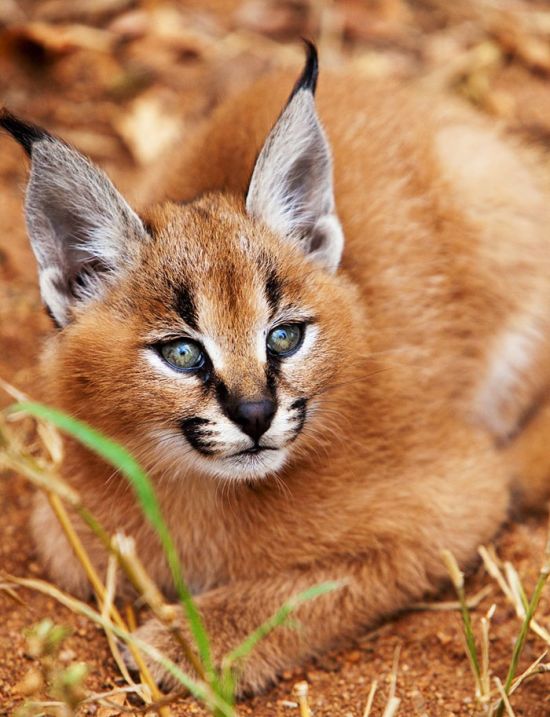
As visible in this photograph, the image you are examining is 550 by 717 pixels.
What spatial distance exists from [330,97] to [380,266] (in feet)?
3.08

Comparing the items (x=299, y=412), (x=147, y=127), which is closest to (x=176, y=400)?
(x=299, y=412)

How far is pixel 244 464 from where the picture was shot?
3.10 meters

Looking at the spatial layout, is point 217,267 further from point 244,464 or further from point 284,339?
point 244,464

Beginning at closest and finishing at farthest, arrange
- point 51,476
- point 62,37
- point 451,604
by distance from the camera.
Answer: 1. point 51,476
2. point 451,604
3. point 62,37

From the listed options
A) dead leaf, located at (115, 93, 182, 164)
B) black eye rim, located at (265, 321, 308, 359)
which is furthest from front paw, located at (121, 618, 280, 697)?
dead leaf, located at (115, 93, 182, 164)

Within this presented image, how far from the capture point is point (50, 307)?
3322 millimetres

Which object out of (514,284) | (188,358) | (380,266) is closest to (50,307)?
(188,358)

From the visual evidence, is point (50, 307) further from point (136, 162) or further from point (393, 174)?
point (136, 162)

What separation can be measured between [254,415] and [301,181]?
1.11 m

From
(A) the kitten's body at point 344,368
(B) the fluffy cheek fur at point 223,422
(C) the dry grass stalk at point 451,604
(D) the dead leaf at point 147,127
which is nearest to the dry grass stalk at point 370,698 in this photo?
(A) the kitten's body at point 344,368

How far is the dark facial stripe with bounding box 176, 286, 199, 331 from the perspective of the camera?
308 cm

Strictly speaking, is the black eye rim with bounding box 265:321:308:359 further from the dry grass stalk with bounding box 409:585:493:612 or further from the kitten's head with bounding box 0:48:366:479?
the dry grass stalk with bounding box 409:585:493:612

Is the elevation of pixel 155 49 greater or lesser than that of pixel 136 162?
greater

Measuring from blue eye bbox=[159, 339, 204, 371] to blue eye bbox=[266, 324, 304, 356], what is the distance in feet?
0.74
